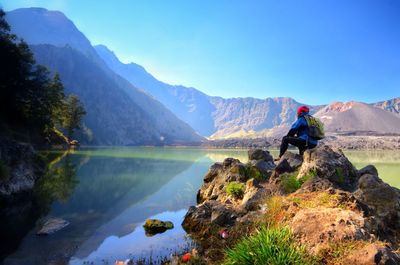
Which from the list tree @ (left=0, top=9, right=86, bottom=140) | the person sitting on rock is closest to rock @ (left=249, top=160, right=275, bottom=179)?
the person sitting on rock

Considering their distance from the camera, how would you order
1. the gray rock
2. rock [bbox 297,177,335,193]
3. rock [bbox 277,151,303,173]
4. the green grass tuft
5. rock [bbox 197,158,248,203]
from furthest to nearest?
1. rock [bbox 197,158,248,203]
2. the gray rock
3. the green grass tuft
4. rock [bbox 277,151,303,173]
5. rock [bbox 297,177,335,193]

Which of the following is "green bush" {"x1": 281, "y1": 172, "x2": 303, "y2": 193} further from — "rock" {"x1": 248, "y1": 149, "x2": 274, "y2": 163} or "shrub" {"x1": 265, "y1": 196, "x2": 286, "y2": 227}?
"rock" {"x1": 248, "y1": 149, "x2": 274, "y2": 163}

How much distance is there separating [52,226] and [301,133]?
14.4 m

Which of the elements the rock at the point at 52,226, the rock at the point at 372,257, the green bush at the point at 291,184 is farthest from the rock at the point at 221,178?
Answer: the rock at the point at 372,257

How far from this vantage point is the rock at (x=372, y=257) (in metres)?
6.41

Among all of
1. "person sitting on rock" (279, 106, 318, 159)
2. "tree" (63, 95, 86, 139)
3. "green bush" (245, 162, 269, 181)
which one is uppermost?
"tree" (63, 95, 86, 139)

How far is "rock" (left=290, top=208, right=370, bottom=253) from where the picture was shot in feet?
25.4

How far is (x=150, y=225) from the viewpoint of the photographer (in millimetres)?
20141

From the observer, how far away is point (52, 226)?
18.7 m

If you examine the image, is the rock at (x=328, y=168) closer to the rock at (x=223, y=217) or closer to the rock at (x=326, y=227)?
the rock at (x=223, y=217)

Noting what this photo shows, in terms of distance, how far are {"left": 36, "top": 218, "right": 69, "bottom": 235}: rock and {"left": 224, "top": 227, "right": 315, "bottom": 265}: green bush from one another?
43.9 feet

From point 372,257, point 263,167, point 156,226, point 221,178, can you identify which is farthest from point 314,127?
point 221,178

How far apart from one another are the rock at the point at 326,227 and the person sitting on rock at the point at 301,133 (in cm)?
758

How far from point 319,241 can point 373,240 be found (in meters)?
1.22
